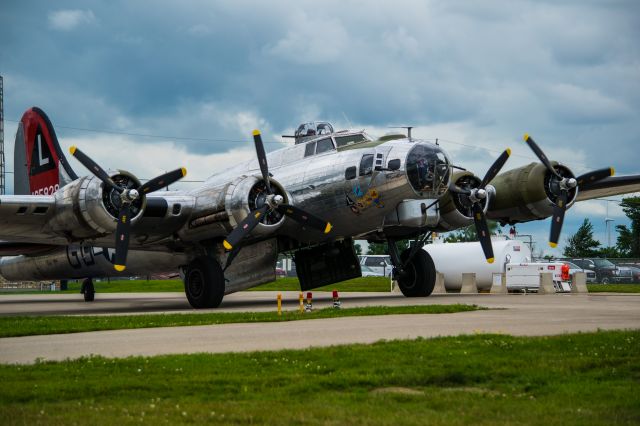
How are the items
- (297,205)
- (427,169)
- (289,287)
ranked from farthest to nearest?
(289,287) → (297,205) → (427,169)

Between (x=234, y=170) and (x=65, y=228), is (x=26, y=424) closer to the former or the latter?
(x=65, y=228)

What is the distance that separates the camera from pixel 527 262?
1483 inches

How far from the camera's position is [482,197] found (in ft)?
84.6

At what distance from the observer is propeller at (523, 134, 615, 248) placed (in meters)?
25.7

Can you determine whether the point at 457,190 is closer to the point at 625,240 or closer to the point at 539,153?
the point at 539,153

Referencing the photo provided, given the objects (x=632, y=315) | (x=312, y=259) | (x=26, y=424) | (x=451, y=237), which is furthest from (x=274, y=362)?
(x=451, y=237)

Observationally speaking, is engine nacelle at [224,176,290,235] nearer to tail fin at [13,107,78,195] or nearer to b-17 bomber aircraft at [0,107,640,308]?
b-17 bomber aircraft at [0,107,640,308]

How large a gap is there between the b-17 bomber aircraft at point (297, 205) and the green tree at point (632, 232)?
55788mm

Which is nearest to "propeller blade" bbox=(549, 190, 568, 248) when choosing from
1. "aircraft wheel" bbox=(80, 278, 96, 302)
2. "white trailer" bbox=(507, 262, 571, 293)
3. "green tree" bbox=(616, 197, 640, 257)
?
"white trailer" bbox=(507, 262, 571, 293)

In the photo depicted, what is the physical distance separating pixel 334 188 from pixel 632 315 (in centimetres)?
966

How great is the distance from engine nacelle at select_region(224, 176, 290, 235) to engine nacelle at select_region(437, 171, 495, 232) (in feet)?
19.5

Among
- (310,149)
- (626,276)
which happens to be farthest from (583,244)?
(310,149)

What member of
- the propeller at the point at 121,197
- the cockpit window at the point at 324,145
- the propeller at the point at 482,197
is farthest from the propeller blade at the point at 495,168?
the propeller at the point at 121,197

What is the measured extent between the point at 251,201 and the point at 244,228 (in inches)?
40.9
